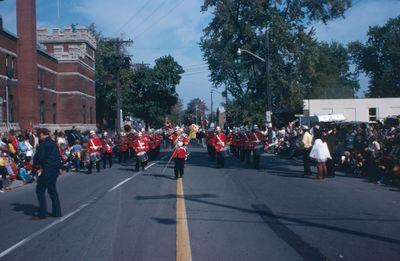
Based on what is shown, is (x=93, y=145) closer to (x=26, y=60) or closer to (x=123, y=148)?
(x=123, y=148)

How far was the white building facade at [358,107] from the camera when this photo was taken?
53.1 metres

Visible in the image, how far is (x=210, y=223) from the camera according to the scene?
9547 millimetres

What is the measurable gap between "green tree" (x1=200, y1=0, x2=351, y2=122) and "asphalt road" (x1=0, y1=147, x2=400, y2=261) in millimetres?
26206

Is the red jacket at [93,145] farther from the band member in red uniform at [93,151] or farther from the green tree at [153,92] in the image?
the green tree at [153,92]

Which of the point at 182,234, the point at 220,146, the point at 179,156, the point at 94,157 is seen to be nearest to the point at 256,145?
the point at 220,146

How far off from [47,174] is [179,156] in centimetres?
714

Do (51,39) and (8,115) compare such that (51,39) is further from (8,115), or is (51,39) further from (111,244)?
(111,244)

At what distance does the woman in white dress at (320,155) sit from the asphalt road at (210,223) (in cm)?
130

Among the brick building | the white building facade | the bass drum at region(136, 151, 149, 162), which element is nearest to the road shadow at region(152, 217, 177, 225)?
the bass drum at region(136, 151, 149, 162)

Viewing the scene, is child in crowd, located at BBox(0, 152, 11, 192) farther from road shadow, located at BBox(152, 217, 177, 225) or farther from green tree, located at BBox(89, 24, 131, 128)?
green tree, located at BBox(89, 24, 131, 128)

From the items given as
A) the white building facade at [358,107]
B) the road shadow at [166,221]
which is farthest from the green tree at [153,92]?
the road shadow at [166,221]

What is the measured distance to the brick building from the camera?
38312 mm

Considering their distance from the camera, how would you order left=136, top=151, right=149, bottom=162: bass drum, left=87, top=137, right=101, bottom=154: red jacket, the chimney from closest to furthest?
left=136, top=151, right=149, bottom=162: bass drum
left=87, top=137, right=101, bottom=154: red jacket
the chimney

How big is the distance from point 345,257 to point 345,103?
48475 mm
